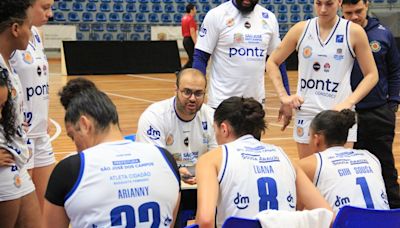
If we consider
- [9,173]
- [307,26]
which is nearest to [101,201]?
[9,173]

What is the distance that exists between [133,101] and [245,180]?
31.6ft

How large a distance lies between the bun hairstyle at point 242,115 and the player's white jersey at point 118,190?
66cm

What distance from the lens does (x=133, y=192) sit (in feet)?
8.34

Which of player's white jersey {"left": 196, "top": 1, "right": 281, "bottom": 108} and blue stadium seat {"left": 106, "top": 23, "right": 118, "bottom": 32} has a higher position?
player's white jersey {"left": 196, "top": 1, "right": 281, "bottom": 108}

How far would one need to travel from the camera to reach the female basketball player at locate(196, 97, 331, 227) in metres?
2.99

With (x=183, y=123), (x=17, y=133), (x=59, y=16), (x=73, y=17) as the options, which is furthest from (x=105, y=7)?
(x=17, y=133)

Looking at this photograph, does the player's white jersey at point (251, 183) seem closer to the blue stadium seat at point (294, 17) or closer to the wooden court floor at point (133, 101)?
the wooden court floor at point (133, 101)

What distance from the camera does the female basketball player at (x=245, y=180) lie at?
2.99m

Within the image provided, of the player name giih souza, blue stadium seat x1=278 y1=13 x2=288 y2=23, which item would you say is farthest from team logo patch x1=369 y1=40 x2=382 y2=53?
blue stadium seat x1=278 y1=13 x2=288 y2=23

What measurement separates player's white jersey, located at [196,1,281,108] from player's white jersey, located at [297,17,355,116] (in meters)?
0.61

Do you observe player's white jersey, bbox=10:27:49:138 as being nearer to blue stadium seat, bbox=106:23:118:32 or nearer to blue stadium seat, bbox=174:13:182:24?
blue stadium seat, bbox=106:23:118:32

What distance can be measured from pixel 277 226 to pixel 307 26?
81.4 inches

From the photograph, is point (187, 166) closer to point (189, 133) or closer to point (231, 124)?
point (189, 133)

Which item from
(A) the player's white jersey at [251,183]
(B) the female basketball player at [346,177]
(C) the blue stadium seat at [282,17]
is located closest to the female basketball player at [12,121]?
(A) the player's white jersey at [251,183]
